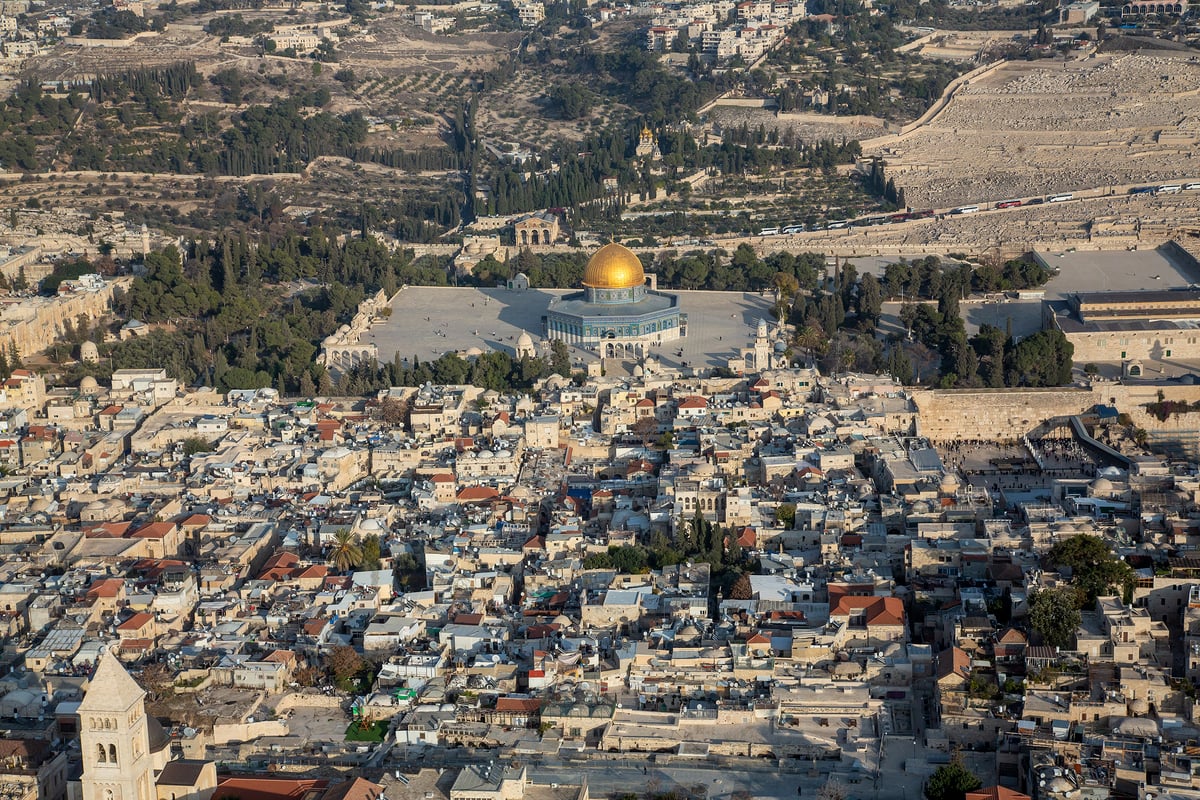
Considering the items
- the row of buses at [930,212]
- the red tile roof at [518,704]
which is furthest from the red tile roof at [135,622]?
the row of buses at [930,212]

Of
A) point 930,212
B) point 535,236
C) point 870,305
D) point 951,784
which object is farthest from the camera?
point 930,212

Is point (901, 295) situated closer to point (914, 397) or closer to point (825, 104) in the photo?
point (914, 397)

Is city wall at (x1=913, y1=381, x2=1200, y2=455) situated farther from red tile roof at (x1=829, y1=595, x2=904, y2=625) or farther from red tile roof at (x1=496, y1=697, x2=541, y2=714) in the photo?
red tile roof at (x1=496, y1=697, x2=541, y2=714)

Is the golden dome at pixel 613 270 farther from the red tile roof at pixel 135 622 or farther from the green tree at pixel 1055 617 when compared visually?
the green tree at pixel 1055 617

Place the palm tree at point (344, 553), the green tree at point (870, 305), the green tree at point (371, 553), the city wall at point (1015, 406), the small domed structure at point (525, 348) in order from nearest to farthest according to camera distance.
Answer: the palm tree at point (344, 553) → the green tree at point (371, 553) → the city wall at point (1015, 406) → the small domed structure at point (525, 348) → the green tree at point (870, 305)

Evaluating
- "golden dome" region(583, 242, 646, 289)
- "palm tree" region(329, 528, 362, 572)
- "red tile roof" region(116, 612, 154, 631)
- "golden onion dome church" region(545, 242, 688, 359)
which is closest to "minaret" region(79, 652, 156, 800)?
"red tile roof" region(116, 612, 154, 631)

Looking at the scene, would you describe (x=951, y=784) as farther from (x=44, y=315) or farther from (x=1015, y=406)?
(x=44, y=315)

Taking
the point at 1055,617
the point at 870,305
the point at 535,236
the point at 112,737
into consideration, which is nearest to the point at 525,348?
the point at 870,305

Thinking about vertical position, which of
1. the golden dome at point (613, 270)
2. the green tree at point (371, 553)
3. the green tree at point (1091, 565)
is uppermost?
the green tree at point (1091, 565)
